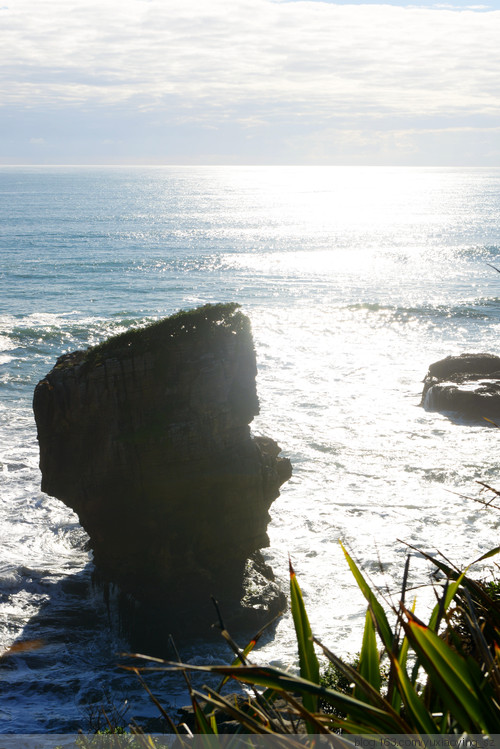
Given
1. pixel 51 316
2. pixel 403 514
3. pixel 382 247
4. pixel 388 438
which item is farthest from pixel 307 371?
pixel 382 247

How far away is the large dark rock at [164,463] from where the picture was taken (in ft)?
53.6

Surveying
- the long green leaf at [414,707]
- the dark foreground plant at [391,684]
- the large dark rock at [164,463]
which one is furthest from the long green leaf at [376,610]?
the large dark rock at [164,463]

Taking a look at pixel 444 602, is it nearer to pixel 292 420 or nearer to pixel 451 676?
pixel 451 676

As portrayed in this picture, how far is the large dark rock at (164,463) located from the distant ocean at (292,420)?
1.35 m

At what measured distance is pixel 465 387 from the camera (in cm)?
3256

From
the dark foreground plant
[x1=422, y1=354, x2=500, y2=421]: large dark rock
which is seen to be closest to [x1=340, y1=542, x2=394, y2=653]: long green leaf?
the dark foreground plant

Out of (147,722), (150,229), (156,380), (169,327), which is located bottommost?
(147,722)

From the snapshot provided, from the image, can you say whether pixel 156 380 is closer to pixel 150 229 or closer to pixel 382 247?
pixel 382 247

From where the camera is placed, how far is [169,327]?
16625mm

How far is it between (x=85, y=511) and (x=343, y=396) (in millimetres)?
20367

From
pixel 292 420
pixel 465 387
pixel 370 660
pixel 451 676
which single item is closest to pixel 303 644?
pixel 370 660

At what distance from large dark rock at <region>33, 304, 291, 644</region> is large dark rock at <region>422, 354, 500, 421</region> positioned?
17171mm

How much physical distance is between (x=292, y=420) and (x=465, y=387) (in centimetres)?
877

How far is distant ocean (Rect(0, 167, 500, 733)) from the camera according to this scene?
15.5 metres
